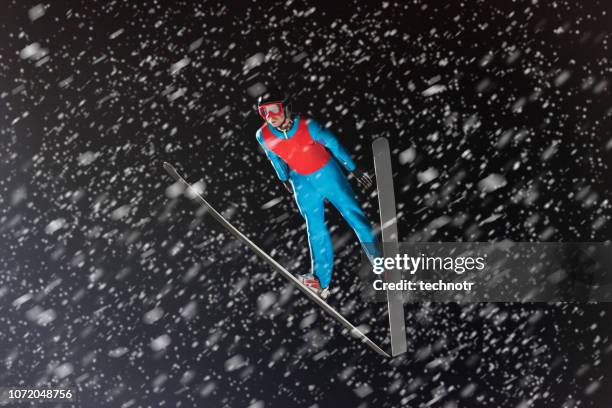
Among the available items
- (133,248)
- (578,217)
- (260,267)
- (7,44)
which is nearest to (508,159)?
(578,217)

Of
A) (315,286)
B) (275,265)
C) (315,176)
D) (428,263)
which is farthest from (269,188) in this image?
(428,263)

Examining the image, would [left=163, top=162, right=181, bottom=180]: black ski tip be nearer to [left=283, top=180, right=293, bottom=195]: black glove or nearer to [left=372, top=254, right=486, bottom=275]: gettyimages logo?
[left=283, top=180, right=293, bottom=195]: black glove

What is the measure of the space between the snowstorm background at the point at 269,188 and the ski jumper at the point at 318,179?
0.15ft

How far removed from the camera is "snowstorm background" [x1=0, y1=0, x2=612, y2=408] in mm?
2006

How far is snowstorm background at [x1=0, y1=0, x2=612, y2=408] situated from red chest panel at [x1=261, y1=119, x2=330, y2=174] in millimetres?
84

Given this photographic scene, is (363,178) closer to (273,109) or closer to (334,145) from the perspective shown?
(334,145)

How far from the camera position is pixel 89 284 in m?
2.21

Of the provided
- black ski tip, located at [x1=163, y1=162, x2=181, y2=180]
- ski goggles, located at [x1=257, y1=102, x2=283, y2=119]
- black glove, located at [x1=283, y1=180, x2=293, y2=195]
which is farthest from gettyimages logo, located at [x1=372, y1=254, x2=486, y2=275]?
black ski tip, located at [x1=163, y1=162, x2=181, y2=180]

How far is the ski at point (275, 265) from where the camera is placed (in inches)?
81.5

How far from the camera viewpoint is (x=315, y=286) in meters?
2.08

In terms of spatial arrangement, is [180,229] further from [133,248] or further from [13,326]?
[13,326]

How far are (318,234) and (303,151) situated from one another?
32cm

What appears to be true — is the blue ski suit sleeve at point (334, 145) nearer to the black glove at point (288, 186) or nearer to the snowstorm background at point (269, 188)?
the snowstorm background at point (269, 188)

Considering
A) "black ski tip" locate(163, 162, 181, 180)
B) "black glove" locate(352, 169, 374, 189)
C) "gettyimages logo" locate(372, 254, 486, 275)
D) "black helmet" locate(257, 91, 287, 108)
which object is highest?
"black helmet" locate(257, 91, 287, 108)
